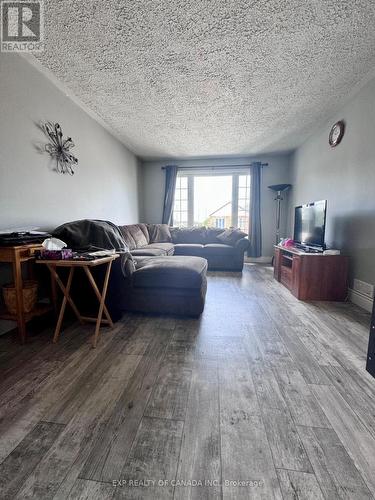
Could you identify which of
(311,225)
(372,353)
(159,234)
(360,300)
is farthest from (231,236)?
(372,353)

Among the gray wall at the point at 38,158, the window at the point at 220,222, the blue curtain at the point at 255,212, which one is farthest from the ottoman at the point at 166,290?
the window at the point at 220,222

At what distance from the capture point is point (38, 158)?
2252 millimetres

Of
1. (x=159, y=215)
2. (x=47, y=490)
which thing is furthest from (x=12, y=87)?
(x=159, y=215)

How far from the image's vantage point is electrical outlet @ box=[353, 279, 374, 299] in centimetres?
231

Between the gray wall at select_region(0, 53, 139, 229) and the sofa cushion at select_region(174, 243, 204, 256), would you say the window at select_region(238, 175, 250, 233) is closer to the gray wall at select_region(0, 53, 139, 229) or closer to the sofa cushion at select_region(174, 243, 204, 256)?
the sofa cushion at select_region(174, 243, 204, 256)

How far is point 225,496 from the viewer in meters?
0.75

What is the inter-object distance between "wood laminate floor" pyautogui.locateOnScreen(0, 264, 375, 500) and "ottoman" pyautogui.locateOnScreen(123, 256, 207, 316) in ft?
0.98

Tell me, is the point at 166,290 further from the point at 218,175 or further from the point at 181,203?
the point at 218,175

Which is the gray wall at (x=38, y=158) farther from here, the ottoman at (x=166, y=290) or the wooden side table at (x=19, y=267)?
the ottoman at (x=166, y=290)

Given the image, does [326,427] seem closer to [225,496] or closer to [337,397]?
[337,397]

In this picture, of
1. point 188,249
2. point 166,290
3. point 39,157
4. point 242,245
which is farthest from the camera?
point 188,249

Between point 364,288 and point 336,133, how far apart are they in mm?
2073

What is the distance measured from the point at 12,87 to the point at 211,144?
10.4 feet

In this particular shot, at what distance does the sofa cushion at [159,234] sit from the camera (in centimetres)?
483
